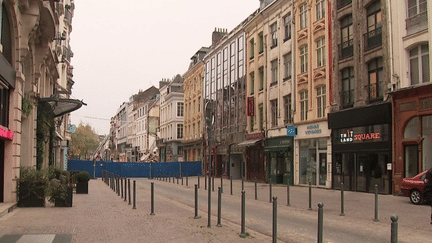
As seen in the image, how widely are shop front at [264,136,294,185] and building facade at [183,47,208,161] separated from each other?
1771cm

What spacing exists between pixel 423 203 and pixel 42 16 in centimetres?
1556

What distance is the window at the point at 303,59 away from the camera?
1086 inches

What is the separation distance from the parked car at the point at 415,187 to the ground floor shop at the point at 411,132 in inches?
100

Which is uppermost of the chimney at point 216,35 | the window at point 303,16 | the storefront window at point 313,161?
the chimney at point 216,35

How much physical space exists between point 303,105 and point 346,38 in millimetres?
5642

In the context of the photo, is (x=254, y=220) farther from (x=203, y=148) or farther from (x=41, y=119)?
(x=203, y=148)

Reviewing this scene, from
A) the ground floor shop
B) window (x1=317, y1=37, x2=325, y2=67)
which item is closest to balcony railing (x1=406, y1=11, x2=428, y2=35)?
the ground floor shop

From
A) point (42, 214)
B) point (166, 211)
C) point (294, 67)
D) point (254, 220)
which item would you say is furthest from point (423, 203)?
point (294, 67)

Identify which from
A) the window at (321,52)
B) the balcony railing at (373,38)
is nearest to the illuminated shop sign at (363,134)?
the balcony railing at (373,38)

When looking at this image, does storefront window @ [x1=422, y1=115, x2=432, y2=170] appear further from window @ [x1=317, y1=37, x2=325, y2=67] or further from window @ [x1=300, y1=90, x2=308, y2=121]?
window @ [x1=300, y1=90, x2=308, y2=121]

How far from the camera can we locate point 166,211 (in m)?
12.8

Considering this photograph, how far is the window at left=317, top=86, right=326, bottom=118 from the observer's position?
25438 millimetres

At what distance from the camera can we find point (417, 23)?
19016 mm

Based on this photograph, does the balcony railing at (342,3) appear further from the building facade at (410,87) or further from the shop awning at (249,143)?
the shop awning at (249,143)
